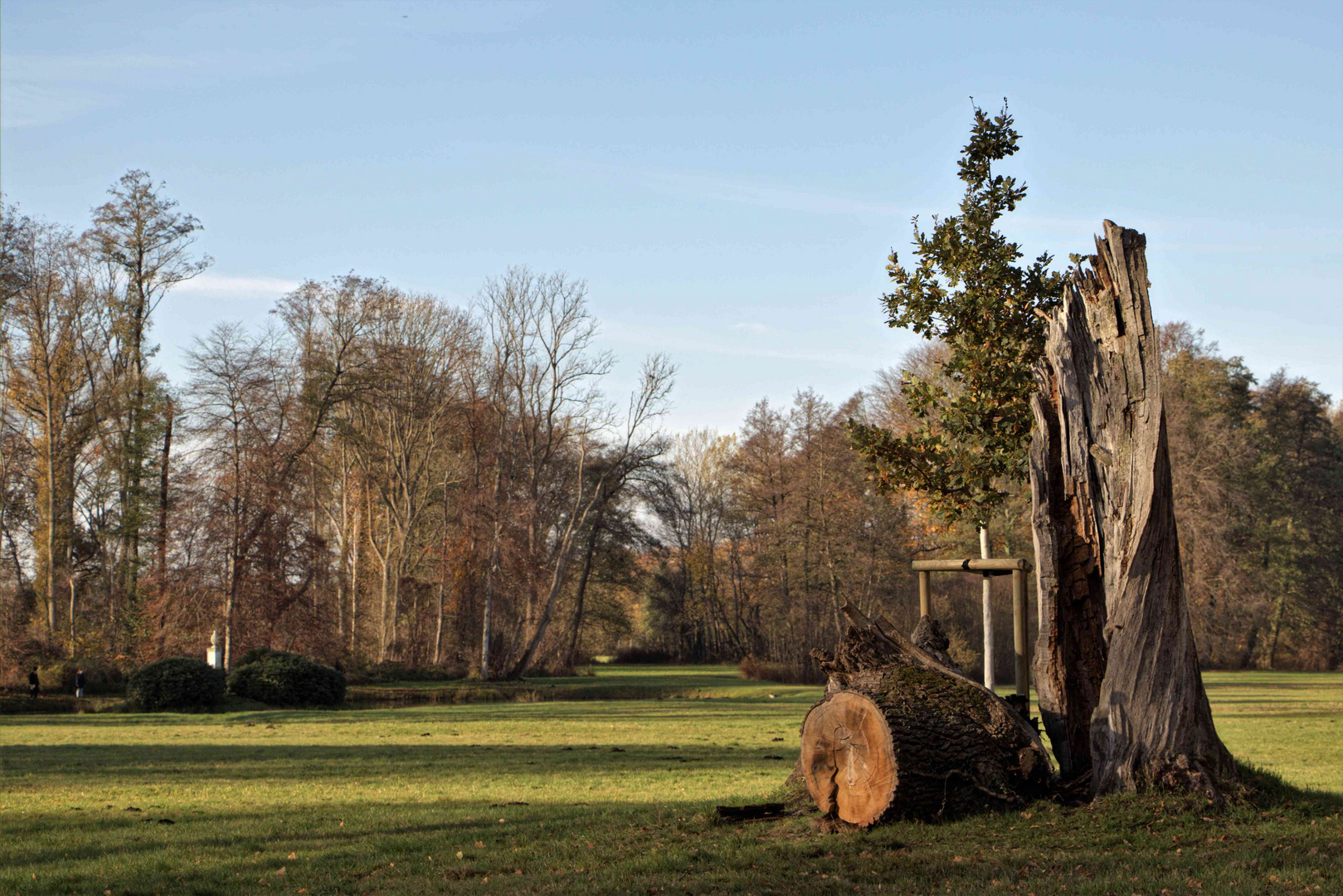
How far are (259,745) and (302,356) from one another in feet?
88.5

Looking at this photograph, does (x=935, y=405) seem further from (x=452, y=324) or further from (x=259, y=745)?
(x=452, y=324)

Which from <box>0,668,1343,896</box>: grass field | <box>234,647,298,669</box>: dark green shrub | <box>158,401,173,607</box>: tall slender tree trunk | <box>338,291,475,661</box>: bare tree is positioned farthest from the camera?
<box>338,291,475,661</box>: bare tree

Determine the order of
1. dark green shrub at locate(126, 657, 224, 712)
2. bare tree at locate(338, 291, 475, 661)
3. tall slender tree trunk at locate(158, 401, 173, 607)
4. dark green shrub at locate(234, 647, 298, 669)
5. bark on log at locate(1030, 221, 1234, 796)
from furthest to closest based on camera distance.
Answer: bare tree at locate(338, 291, 475, 661), tall slender tree trunk at locate(158, 401, 173, 607), dark green shrub at locate(234, 647, 298, 669), dark green shrub at locate(126, 657, 224, 712), bark on log at locate(1030, 221, 1234, 796)

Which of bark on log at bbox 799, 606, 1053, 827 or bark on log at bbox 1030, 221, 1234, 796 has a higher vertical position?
bark on log at bbox 1030, 221, 1234, 796

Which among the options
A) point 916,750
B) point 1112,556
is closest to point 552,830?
point 916,750

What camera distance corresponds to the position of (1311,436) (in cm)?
5378

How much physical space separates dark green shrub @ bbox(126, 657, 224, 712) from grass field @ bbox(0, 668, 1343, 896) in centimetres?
663

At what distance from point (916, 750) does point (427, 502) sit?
4141cm

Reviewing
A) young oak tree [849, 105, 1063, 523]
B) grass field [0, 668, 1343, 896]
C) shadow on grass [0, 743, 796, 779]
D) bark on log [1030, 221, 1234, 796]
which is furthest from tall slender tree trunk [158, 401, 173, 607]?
bark on log [1030, 221, 1234, 796]

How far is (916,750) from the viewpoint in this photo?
7812mm

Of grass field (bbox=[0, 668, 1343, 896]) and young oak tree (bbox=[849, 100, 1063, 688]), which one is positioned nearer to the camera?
grass field (bbox=[0, 668, 1343, 896])

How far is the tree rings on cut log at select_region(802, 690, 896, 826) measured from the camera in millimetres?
7773

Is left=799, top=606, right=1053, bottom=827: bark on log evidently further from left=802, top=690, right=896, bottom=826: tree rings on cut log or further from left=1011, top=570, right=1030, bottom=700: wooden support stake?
left=1011, top=570, right=1030, bottom=700: wooden support stake

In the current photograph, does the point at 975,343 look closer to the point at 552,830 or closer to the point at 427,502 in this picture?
the point at 552,830
